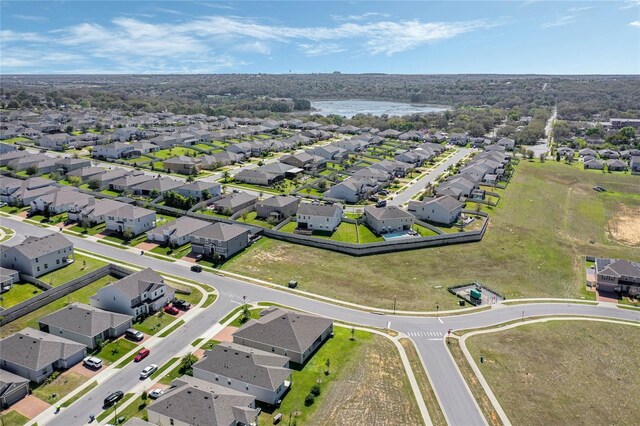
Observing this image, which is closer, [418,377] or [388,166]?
[418,377]

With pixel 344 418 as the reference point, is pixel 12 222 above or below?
above

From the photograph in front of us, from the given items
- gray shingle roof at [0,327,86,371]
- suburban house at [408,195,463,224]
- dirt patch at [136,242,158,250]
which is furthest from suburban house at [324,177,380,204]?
gray shingle roof at [0,327,86,371]

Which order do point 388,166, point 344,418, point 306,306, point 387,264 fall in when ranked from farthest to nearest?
point 388,166 < point 387,264 < point 306,306 < point 344,418

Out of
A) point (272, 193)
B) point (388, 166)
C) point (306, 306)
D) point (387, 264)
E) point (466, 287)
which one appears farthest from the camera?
point (388, 166)

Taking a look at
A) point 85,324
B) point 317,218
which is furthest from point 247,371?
point 317,218

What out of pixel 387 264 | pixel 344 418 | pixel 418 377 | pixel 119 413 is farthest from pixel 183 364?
pixel 387 264

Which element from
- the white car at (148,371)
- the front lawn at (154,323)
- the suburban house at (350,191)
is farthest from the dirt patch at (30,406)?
the suburban house at (350,191)

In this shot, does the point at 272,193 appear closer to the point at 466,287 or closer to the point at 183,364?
the point at 466,287

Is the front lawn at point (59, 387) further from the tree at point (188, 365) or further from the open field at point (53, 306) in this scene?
the open field at point (53, 306)
